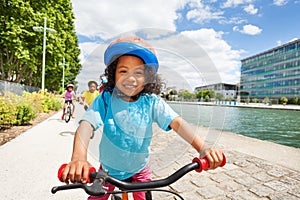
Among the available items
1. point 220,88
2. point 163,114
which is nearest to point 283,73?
point 163,114

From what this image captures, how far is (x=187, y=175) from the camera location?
11.7 feet

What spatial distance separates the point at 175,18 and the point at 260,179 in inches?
129

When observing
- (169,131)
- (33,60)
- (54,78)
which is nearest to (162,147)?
(169,131)

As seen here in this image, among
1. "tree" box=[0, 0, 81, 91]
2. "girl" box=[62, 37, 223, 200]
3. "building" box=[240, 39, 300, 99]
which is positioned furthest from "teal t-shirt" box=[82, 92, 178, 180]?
"building" box=[240, 39, 300, 99]

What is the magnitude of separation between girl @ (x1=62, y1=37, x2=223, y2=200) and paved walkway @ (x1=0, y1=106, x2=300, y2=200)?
0.08 meters

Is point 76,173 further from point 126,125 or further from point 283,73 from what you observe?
point 283,73

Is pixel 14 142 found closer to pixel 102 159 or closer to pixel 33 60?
pixel 102 159

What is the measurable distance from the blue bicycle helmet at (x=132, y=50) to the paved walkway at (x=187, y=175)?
443 millimetres

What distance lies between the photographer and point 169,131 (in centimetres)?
136

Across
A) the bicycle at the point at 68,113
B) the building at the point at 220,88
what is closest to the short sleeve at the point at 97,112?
the building at the point at 220,88

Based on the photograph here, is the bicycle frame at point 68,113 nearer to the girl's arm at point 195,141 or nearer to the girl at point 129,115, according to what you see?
the girl at point 129,115

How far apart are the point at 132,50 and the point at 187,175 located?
2.97 m

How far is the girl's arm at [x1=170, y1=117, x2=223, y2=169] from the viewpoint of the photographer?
112 centimetres

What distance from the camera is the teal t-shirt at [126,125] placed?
1.22 meters
